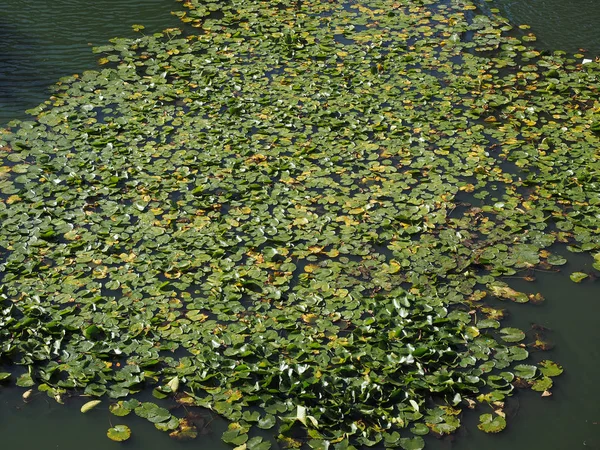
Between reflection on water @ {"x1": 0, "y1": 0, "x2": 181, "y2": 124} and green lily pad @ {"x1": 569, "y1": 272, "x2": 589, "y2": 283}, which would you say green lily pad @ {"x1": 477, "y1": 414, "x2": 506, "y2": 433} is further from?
reflection on water @ {"x1": 0, "y1": 0, "x2": 181, "y2": 124}

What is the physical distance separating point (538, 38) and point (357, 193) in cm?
350

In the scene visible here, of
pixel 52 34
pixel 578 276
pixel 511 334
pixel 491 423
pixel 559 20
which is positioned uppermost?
pixel 559 20

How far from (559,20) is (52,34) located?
18.7 feet

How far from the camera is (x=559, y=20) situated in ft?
25.6

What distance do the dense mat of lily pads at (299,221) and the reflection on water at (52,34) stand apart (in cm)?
28

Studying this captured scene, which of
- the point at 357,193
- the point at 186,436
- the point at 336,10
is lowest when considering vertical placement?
the point at 186,436

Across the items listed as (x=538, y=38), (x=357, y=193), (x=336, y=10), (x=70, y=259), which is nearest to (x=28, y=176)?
(x=70, y=259)

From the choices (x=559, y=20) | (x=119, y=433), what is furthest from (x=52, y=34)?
(x=559, y=20)

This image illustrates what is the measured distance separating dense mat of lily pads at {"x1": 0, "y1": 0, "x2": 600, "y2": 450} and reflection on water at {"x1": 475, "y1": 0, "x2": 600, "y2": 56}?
320mm

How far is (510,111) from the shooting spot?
6344mm

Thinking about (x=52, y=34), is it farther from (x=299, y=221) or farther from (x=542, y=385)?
(x=542, y=385)

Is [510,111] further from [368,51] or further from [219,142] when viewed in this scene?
[219,142]

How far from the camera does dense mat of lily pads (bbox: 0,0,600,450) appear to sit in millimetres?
3998

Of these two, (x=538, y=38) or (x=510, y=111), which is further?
(x=538, y=38)
